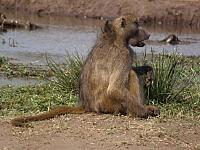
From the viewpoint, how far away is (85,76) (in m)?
9.14

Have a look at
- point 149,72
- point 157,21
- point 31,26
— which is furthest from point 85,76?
point 157,21

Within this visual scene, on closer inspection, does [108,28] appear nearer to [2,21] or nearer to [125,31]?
[125,31]

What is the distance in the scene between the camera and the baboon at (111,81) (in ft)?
29.3

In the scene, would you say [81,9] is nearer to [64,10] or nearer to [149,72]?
[64,10]

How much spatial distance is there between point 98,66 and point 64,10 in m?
21.6

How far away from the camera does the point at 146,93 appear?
10133 mm

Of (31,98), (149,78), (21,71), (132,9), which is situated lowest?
(21,71)

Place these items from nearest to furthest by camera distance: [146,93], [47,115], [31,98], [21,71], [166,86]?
[47,115], [146,93], [166,86], [31,98], [21,71]

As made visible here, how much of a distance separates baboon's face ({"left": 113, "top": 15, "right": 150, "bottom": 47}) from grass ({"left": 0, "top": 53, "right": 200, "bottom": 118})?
3.23ft

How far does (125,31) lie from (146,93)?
47.0 inches

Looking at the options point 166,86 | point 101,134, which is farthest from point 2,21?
point 101,134

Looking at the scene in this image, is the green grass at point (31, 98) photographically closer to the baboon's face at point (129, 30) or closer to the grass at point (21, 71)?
the baboon's face at point (129, 30)

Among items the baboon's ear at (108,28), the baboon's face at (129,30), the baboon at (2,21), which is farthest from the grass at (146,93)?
the baboon at (2,21)

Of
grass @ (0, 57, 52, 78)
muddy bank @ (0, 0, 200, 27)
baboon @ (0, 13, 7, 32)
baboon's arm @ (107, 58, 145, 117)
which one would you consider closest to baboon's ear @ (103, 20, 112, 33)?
baboon's arm @ (107, 58, 145, 117)
